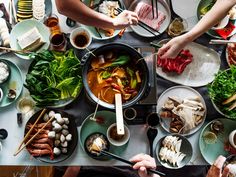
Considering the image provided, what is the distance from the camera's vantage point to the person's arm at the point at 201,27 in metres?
2.07

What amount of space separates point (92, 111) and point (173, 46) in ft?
2.14

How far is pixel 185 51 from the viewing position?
237 cm

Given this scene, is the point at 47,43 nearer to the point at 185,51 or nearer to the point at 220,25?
the point at 185,51

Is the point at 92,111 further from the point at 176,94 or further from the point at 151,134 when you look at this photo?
the point at 176,94

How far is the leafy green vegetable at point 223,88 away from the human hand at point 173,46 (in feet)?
1.02

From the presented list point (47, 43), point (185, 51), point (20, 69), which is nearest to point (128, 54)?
point (185, 51)

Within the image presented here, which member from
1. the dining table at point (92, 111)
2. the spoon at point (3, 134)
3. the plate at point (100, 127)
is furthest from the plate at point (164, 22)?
the spoon at point (3, 134)

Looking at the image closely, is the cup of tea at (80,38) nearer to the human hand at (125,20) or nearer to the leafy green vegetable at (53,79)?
the leafy green vegetable at (53,79)

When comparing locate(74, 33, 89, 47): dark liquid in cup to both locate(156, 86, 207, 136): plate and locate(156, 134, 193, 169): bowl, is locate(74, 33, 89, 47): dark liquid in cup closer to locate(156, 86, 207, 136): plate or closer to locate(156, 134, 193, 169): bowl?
locate(156, 86, 207, 136): plate

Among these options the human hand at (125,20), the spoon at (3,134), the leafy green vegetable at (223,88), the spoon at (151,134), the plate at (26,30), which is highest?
the human hand at (125,20)

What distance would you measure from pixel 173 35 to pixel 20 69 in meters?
1.03

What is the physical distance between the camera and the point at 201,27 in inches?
83.0

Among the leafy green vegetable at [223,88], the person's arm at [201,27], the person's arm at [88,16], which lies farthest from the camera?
the leafy green vegetable at [223,88]

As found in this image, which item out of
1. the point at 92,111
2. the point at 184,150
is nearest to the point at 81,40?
the point at 92,111
